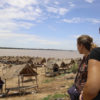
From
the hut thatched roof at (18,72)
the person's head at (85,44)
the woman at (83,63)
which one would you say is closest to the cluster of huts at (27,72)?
the hut thatched roof at (18,72)

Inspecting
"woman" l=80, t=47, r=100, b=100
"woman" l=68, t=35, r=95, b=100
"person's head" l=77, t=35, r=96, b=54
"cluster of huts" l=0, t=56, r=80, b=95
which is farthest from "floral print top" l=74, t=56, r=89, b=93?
"cluster of huts" l=0, t=56, r=80, b=95

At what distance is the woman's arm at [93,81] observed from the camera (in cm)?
222

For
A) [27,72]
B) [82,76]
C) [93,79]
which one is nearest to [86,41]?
[82,76]

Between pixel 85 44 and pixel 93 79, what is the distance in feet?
3.49

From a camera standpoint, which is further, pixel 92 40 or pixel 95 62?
pixel 92 40

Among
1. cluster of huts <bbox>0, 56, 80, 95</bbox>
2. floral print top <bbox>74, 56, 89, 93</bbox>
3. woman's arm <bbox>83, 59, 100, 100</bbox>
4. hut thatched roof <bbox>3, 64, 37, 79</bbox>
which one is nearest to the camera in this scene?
woman's arm <bbox>83, 59, 100, 100</bbox>

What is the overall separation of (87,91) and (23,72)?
18078 millimetres

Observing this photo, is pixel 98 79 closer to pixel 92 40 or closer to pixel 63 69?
pixel 92 40

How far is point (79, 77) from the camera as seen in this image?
3.30 m

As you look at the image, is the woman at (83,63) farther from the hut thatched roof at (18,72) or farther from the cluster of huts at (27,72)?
the hut thatched roof at (18,72)

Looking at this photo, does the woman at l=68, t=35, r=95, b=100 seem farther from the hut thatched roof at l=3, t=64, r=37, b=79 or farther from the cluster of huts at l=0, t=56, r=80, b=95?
the hut thatched roof at l=3, t=64, r=37, b=79

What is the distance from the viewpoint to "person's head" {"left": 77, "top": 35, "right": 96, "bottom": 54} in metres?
3.18

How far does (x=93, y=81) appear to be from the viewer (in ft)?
7.28

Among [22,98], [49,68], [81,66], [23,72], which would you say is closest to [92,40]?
[81,66]
